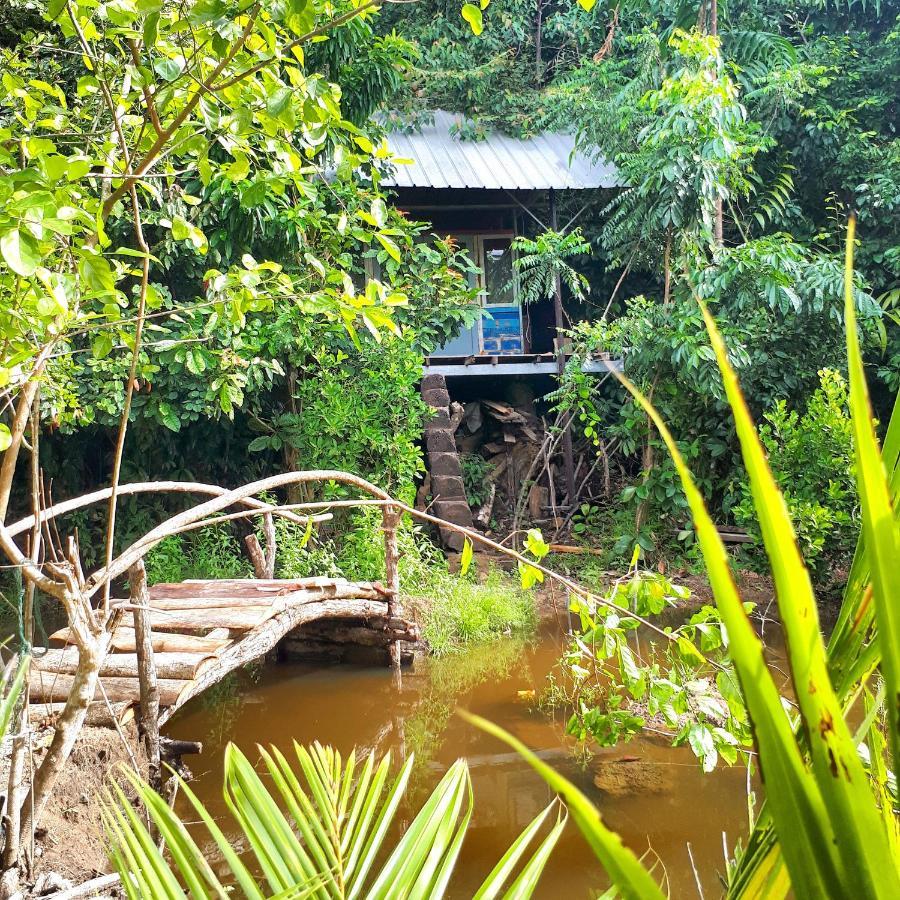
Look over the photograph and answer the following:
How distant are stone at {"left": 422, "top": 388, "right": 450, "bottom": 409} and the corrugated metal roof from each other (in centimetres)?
227

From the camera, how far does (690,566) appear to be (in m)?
7.07

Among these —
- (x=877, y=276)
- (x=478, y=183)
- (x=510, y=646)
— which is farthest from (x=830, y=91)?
(x=510, y=646)

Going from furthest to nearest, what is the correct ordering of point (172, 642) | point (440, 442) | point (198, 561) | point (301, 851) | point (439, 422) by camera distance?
point (439, 422), point (440, 442), point (198, 561), point (172, 642), point (301, 851)

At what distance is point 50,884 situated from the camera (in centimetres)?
205

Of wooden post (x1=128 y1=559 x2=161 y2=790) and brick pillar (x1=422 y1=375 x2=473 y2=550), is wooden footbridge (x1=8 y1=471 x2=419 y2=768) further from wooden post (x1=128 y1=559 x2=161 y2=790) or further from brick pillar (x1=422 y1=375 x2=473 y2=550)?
brick pillar (x1=422 y1=375 x2=473 y2=550)

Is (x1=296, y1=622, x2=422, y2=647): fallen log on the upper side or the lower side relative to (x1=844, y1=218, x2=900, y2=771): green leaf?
lower

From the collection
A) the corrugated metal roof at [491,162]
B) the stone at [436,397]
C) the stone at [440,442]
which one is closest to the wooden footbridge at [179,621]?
the stone at [440,442]

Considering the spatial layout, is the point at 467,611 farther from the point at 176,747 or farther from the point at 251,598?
the point at 176,747

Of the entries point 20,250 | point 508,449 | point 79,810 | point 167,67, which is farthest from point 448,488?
point 20,250

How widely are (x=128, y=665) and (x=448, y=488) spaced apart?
464cm

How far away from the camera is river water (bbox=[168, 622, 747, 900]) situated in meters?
3.25

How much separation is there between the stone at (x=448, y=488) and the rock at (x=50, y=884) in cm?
566

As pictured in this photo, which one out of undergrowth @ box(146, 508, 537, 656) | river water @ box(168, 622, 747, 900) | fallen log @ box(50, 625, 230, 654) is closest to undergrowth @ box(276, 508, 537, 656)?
undergrowth @ box(146, 508, 537, 656)

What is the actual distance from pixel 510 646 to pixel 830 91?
7.05 meters
